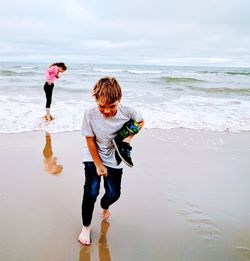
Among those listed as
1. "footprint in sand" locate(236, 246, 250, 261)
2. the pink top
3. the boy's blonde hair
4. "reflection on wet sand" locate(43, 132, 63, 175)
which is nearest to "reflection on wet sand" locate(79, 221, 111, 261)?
"footprint in sand" locate(236, 246, 250, 261)

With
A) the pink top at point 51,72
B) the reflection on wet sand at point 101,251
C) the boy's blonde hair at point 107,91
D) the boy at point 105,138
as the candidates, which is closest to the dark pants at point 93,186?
the boy at point 105,138

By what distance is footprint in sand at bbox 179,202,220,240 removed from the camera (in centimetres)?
289

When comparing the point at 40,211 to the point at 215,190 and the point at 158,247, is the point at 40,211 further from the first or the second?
the point at 215,190

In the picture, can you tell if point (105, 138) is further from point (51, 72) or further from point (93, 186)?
point (51, 72)

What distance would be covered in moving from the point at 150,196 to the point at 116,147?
4.39ft

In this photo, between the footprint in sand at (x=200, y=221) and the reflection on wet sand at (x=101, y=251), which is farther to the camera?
the footprint in sand at (x=200, y=221)

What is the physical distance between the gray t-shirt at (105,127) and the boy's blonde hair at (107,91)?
0.58ft

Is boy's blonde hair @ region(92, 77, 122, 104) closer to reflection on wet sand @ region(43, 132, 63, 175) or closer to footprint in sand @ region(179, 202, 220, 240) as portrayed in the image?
footprint in sand @ region(179, 202, 220, 240)

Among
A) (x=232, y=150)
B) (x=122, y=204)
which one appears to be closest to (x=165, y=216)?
(x=122, y=204)

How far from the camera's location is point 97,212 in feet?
10.7

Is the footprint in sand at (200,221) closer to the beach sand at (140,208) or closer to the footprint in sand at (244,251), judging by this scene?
the beach sand at (140,208)

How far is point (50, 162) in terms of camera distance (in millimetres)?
4699

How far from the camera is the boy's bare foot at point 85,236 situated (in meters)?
2.69

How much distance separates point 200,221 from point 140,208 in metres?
0.64
